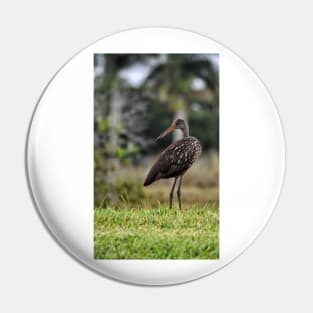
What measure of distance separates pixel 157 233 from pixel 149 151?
617mm

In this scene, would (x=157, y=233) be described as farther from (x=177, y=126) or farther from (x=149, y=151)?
(x=177, y=126)

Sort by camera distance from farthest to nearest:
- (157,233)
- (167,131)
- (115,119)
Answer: (115,119) → (167,131) → (157,233)

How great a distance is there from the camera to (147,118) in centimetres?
555

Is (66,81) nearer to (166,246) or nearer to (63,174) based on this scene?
(63,174)

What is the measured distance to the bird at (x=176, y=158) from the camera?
5512 mm

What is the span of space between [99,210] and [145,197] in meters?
0.35

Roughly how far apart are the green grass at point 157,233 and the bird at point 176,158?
0.61 ft

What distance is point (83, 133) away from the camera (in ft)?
17.8

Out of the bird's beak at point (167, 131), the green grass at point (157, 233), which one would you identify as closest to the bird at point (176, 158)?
the bird's beak at point (167, 131)

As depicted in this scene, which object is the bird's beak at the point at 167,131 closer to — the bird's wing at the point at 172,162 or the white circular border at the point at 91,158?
the bird's wing at the point at 172,162

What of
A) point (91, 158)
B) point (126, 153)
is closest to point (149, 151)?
point (126, 153)

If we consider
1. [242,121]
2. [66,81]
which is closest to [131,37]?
[66,81]

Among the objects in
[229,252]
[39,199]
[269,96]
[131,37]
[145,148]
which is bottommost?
[229,252]

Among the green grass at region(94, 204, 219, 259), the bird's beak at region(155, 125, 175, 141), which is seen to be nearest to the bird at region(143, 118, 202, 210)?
the bird's beak at region(155, 125, 175, 141)
